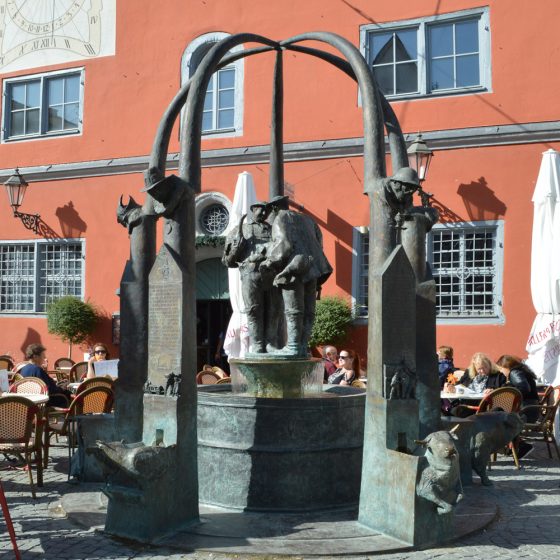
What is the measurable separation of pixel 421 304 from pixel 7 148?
43.1 feet

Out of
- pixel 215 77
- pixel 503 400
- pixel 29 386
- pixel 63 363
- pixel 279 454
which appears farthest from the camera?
pixel 215 77

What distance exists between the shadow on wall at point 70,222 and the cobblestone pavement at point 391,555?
9141 mm

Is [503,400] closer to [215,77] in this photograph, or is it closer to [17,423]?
[17,423]

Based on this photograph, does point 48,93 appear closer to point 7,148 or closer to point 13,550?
point 7,148

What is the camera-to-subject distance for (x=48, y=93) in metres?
17.1

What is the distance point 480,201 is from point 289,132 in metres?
3.73

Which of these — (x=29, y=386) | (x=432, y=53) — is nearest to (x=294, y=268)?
(x=29, y=386)

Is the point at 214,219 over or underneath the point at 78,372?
over

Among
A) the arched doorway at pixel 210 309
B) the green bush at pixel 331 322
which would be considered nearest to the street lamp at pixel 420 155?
the green bush at pixel 331 322

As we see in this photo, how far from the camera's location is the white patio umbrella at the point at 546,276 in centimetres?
1088

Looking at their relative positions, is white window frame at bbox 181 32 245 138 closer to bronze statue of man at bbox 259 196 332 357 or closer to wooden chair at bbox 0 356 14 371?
wooden chair at bbox 0 356 14 371

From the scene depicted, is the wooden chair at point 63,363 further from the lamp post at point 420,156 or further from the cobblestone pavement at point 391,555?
the lamp post at point 420,156

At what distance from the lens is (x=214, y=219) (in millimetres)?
15086

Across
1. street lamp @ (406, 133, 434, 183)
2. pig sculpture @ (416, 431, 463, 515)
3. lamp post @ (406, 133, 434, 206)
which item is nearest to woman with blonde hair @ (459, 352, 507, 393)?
lamp post @ (406, 133, 434, 206)
